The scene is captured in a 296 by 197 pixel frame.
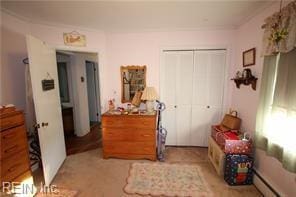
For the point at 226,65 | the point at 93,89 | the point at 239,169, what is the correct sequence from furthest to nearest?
the point at 93,89
the point at 226,65
the point at 239,169

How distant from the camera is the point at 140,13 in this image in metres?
2.32

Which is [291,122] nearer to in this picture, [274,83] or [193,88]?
[274,83]

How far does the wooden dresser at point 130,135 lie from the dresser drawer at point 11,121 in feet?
3.87

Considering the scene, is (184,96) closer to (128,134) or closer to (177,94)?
(177,94)

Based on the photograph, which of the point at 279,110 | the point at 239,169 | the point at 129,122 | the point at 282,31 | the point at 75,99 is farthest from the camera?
the point at 75,99

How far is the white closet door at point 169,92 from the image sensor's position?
3188 millimetres

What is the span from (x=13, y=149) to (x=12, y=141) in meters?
0.09

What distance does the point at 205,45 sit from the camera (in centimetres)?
307

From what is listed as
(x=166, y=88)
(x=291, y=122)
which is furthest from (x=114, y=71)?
(x=291, y=122)

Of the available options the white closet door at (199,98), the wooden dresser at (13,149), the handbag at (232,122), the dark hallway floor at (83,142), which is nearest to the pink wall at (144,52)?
the handbag at (232,122)

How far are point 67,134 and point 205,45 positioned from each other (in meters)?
3.77

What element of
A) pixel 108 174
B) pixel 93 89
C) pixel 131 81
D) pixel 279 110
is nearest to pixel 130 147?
pixel 108 174

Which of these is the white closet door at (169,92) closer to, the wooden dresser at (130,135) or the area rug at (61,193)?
the wooden dresser at (130,135)

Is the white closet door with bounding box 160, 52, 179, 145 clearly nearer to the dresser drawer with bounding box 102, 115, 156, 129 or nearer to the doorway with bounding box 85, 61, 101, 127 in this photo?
the dresser drawer with bounding box 102, 115, 156, 129
